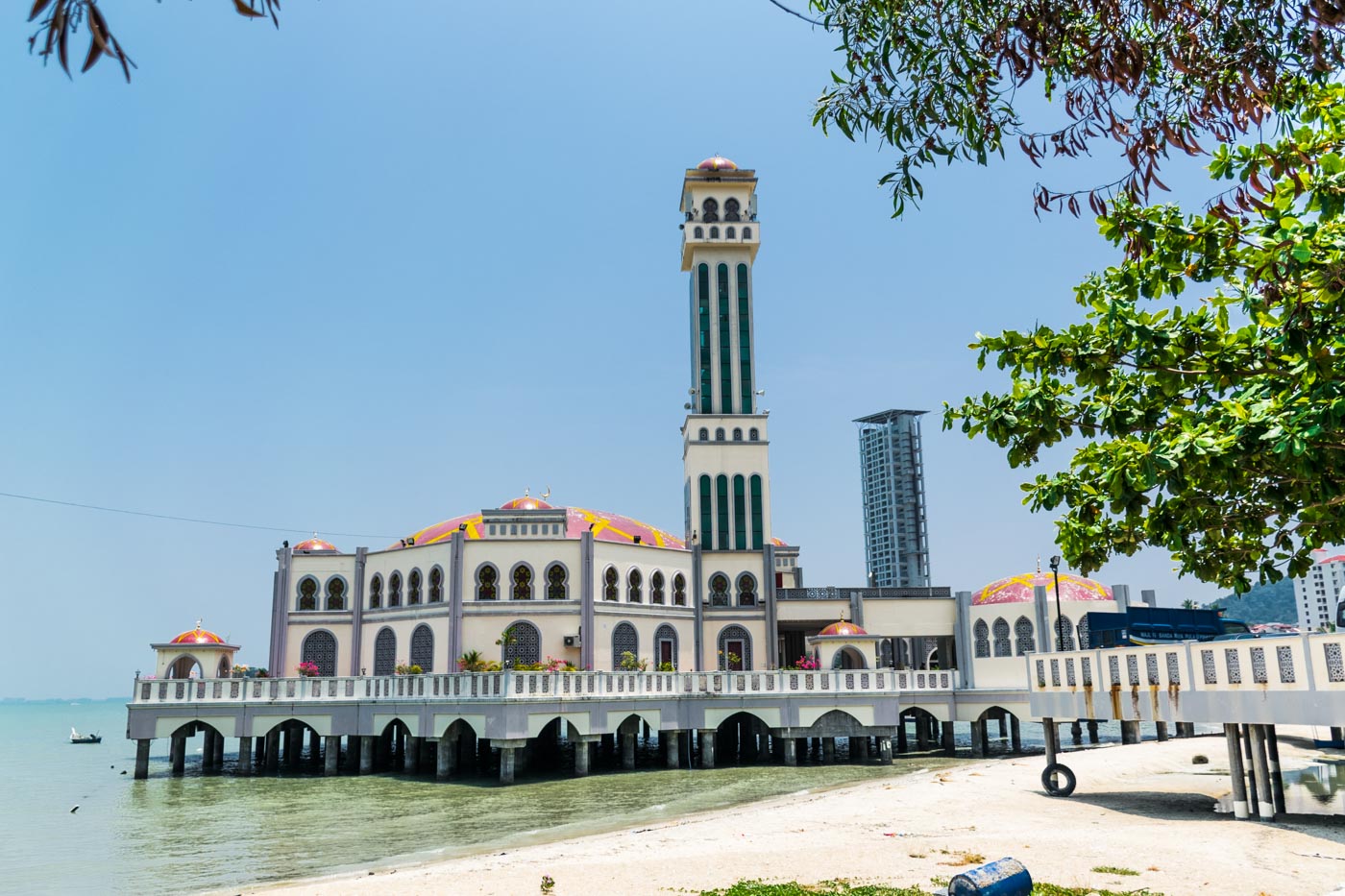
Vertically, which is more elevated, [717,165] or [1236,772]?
[717,165]

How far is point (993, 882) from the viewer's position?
29.3 feet

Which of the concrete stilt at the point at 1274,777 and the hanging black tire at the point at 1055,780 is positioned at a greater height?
the concrete stilt at the point at 1274,777

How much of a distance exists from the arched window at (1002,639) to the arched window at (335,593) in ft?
96.4

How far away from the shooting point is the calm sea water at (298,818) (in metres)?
20.1

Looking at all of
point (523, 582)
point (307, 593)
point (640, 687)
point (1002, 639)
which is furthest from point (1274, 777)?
point (307, 593)

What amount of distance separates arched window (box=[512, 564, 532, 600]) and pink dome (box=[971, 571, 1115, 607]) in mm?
20383

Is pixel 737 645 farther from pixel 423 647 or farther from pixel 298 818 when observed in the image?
pixel 298 818

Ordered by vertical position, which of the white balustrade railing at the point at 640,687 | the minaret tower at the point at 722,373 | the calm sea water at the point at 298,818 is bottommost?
the calm sea water at the point at 298,818

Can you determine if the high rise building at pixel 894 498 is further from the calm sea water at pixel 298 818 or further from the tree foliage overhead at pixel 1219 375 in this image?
the tree foliage overhead at pixel 1219 375

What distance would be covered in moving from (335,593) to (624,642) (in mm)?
13579

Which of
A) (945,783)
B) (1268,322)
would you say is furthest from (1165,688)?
(1268,322)

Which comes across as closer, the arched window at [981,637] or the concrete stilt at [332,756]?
the concrete stilt at [332,756]

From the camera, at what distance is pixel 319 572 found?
4616cm

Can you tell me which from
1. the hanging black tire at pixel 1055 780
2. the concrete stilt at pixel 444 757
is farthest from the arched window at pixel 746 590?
the hanging black tire at pixel 1055 780
